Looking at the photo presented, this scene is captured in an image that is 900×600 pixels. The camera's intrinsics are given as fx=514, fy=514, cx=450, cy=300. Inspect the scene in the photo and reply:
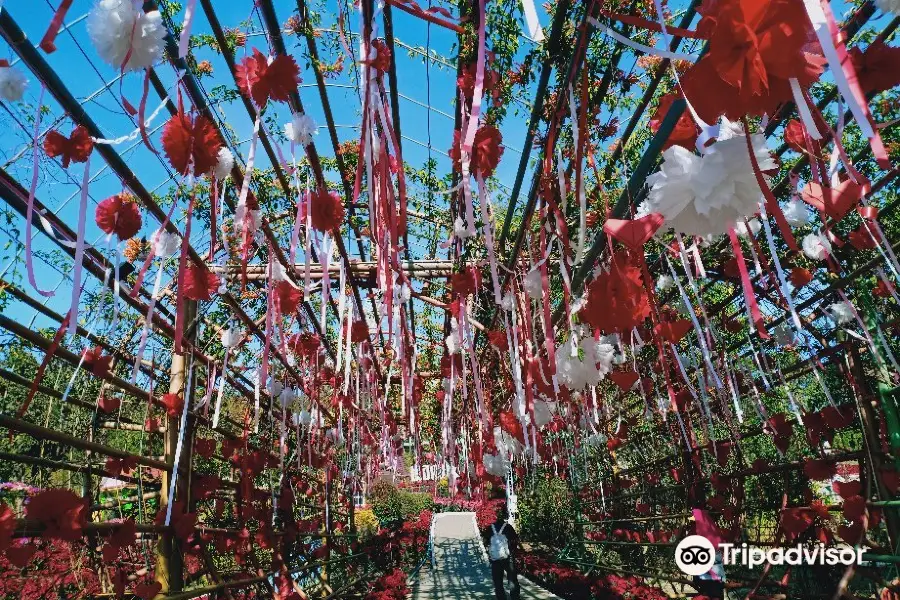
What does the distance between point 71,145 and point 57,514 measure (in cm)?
127

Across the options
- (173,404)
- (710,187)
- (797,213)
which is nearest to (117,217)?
(173,404)

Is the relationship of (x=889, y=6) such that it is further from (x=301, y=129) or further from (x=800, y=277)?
(x=800, y=277)

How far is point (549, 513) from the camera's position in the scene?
10320 mm

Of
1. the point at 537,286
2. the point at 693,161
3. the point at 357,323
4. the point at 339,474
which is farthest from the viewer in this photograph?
the point at 339,474

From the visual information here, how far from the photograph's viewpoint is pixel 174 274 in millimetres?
2854

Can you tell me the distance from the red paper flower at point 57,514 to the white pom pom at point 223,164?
4.22 ft

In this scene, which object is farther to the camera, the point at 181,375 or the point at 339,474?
the point at 339,474

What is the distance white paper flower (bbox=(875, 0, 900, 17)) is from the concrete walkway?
668 cm

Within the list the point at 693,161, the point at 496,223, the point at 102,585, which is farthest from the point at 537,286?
the point at 102,585

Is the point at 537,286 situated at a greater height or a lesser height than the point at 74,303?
greater

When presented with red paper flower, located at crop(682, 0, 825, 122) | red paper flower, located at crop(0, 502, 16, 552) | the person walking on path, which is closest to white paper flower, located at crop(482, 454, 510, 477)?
the person walking on path

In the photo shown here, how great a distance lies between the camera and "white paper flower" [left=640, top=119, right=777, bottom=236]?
3.76ft

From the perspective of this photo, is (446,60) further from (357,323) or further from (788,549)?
(788,549)

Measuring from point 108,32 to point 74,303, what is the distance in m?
0.71
